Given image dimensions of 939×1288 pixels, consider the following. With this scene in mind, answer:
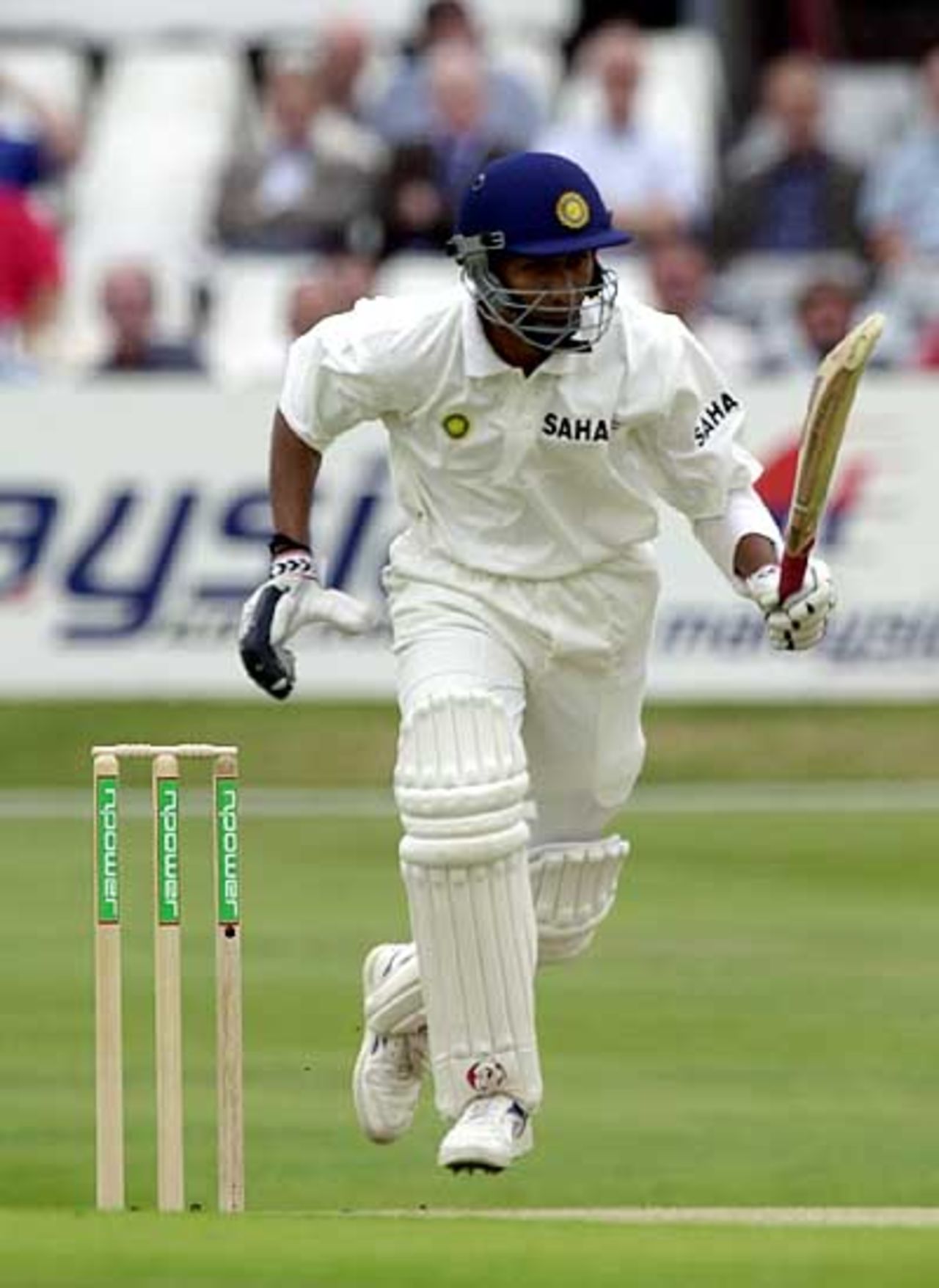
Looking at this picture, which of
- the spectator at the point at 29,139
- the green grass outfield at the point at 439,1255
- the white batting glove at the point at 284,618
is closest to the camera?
the green grass outfield at the point at 439,1255

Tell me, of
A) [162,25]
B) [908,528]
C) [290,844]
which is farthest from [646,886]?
[162,25]

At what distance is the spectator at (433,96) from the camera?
1560 cm

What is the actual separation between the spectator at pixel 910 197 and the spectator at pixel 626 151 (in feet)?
2.17

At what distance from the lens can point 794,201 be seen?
51.1ft

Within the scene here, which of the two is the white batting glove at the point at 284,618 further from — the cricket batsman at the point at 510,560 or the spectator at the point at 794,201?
the spectator at the point at 794,201

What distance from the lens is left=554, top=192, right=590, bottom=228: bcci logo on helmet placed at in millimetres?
6406

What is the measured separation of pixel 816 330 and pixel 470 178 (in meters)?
1.69

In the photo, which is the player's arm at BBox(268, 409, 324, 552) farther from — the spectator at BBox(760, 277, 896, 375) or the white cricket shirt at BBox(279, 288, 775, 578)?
the spectator at BBox(760, 277, 896, 375)

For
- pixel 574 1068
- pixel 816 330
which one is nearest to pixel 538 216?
pixel 574 1068

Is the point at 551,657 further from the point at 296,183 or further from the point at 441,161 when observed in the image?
the point at 296,183

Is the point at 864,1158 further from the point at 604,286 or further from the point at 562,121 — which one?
the point at 562,121

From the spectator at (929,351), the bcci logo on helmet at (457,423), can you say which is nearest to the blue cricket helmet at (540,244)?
the bcci logo on helmet at (457,423)

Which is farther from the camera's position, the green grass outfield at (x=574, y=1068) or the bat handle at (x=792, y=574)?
the bat handle at (x=792, y=574)

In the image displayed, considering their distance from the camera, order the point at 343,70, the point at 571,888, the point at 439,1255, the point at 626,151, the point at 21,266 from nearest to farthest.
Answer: the point at 439,1255 → the point at 571,888 → the point at 21,266 → the point at 626,151 → the point at 343,70
